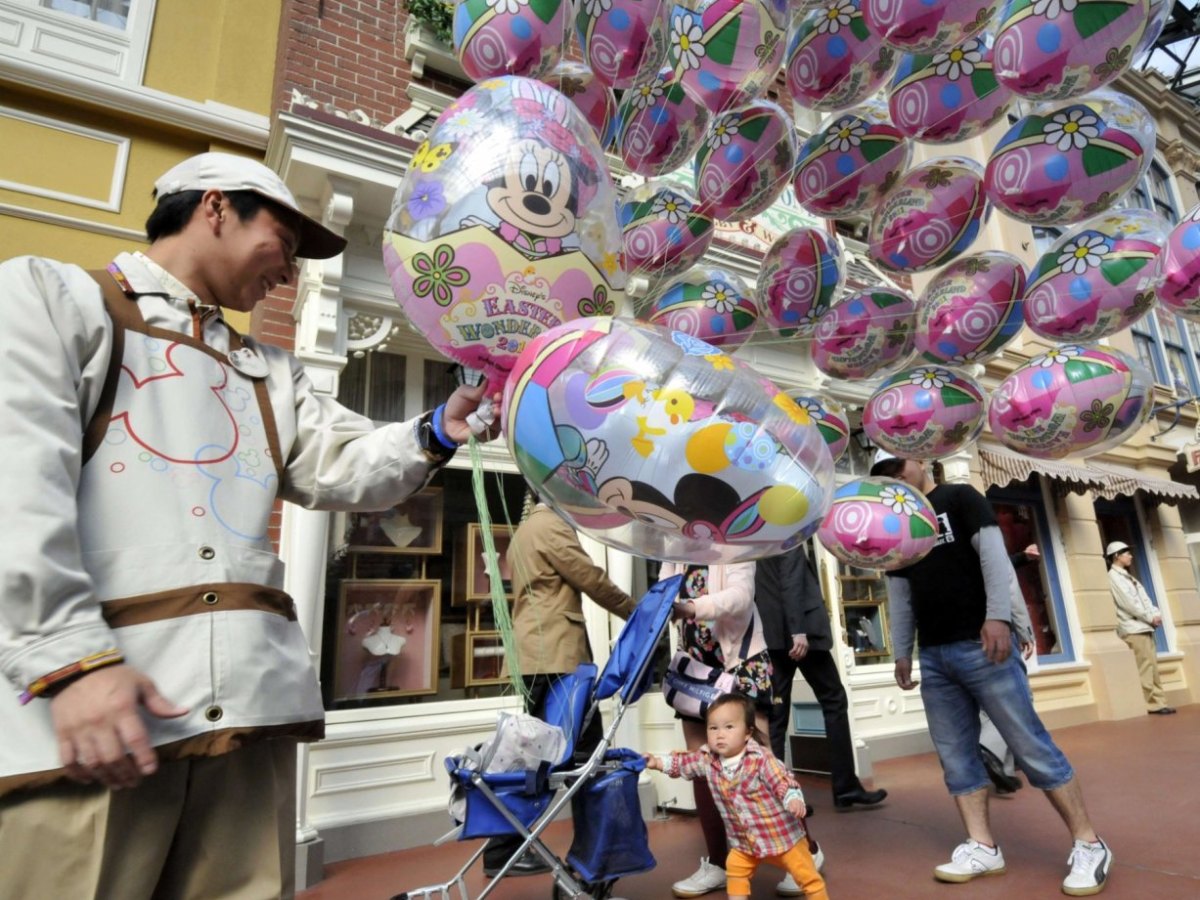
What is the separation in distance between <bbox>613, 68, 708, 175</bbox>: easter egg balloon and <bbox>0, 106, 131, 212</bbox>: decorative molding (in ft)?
10.6

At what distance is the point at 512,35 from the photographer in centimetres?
235

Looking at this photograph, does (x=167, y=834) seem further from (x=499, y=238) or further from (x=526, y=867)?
(x=526, y=867)

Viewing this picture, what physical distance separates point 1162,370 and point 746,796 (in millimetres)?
12266

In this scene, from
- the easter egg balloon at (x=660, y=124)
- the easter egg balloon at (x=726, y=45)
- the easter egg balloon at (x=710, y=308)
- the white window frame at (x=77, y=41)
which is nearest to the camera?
the easter egg balloon at (x=726, y=45)

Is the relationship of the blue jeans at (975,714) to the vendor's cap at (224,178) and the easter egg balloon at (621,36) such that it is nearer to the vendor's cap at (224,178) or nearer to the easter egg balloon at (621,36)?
the easter egg balloon at (621,36)

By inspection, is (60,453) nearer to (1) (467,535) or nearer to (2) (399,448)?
(2) (399,448)

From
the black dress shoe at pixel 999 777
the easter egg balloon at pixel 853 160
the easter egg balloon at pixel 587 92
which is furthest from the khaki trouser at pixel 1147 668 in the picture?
A: the easter egg balloon at pixel 587 92

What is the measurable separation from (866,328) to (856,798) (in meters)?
2.84

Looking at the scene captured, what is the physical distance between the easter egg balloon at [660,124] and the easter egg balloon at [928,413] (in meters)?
1.41

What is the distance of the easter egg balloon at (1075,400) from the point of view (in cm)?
276

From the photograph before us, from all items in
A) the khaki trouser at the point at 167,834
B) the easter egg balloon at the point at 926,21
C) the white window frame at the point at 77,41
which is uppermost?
the white window frame at the point at 77,41

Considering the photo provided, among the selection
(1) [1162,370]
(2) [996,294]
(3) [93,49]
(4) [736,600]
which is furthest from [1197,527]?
(3) [93,49]

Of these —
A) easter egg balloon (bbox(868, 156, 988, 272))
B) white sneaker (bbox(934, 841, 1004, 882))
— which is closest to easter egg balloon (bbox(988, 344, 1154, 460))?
easter egg balloon (bbox(868, 156, 988, 272))

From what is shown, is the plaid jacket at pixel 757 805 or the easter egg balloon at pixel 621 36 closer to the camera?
the easter egg balloon at pixel 621 36
